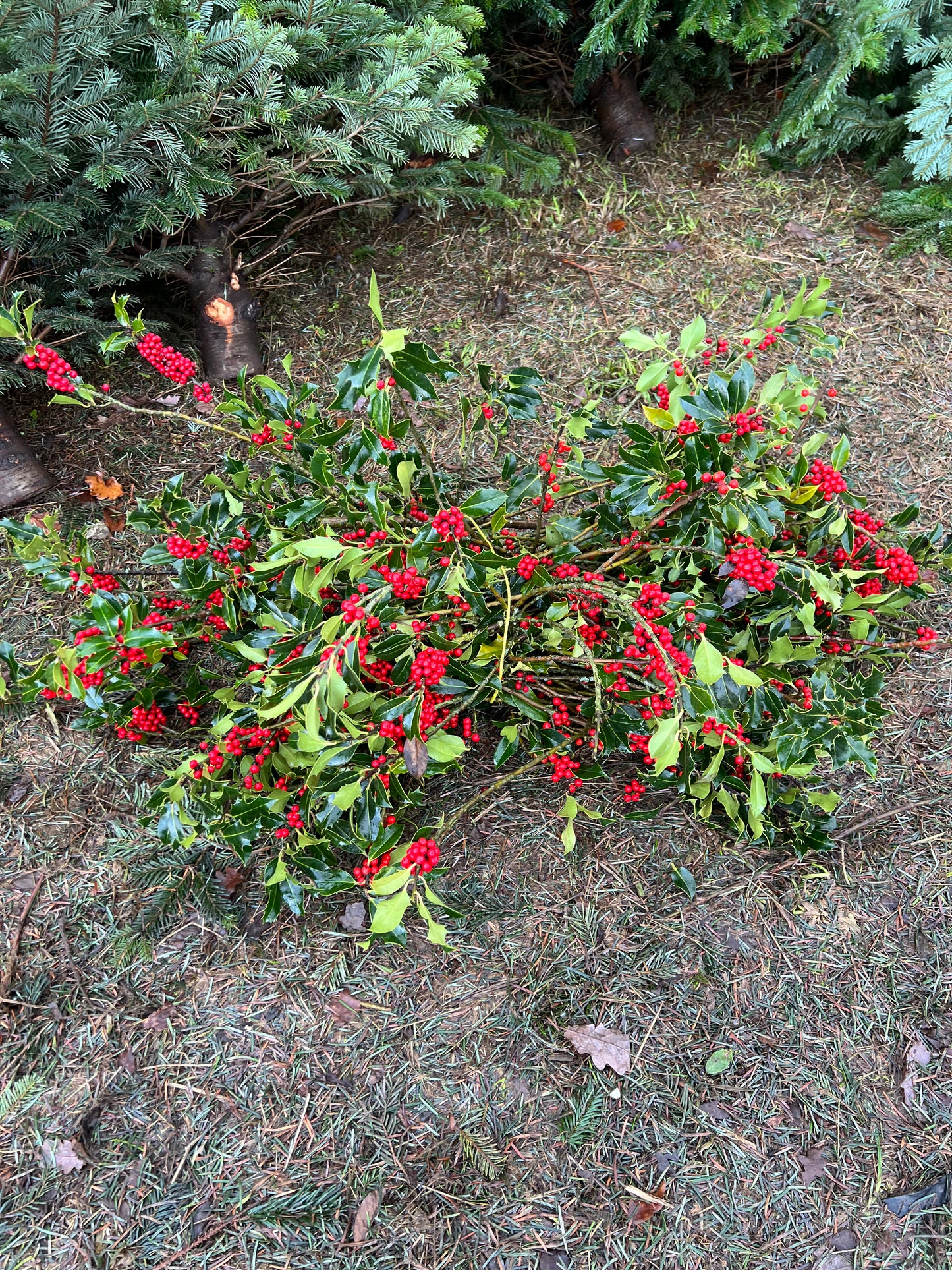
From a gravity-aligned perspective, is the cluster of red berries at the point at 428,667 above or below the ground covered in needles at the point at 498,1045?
above

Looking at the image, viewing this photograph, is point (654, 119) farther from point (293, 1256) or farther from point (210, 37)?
point (293, 1256)

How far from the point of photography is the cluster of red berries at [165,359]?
73.0 inches

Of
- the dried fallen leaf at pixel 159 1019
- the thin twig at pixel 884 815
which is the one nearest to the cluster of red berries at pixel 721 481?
the thin twig at pixel 884 815

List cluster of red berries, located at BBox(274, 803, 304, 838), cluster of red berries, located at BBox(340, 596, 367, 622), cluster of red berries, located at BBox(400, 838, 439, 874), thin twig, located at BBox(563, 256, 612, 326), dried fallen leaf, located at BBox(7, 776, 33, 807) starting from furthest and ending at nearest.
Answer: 1. thin twig, located at BBox(563, 256, 612, 326)
2. dried fallen leaf, located at BBox(7, 776, 33, 807)
3. cluster of red berries, located at BBox(274, 803, 304, 838)
4. cluster of red berries, located at BBox(400, 838, 439, 874)
5. cluster of red berries, located at BBox(340, 596, 367, 622)

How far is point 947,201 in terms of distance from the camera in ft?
9.63

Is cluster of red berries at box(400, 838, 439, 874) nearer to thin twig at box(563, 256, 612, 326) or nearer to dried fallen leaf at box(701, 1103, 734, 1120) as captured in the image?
dried fallen leaf at box(701, 1103, 734, 1120)

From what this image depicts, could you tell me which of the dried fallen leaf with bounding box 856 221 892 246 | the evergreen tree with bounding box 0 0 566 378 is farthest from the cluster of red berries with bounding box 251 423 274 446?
the dried fallen leaf with bounding box 856 221 892 246

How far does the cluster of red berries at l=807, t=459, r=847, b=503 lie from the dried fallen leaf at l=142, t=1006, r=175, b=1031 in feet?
6.47

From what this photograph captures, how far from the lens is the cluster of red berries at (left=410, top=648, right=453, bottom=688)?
1.53 meters

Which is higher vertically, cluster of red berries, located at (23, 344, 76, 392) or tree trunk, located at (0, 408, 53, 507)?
cluster of red berries, located at (23, 344, 76, 392)

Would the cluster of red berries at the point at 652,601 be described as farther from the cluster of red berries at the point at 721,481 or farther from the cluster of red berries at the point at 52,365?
the cluster of red berries at the point at 52,365

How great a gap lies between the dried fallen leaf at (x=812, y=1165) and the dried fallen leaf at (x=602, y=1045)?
16.4 inches

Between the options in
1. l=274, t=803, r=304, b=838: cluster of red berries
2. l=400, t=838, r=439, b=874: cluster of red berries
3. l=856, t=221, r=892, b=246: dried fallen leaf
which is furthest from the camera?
l=856, t=221, r=892, b=246: dried fallen leaf

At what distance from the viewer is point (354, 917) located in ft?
6.46
